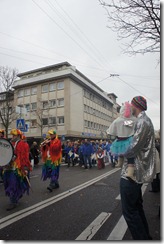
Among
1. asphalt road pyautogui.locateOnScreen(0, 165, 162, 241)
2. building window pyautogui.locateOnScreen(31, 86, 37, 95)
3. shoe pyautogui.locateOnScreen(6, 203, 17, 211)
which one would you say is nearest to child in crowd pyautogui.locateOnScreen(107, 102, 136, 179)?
asphalt road pyautogui.locateOnScreen(0, 165, 162, 241)

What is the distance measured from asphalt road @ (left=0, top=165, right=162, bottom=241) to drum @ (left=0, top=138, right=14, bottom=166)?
110cm

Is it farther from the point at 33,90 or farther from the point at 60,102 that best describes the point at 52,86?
the point at 33,90

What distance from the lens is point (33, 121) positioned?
43.9m

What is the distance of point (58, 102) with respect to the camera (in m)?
41.9

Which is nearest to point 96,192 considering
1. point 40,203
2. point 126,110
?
point 40,203

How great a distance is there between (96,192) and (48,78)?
3828 cm

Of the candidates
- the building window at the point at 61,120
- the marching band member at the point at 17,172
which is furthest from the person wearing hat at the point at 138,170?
the building window at the point at 61,120

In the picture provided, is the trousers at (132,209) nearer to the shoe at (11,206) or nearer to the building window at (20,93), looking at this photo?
the shoe at (11,206)

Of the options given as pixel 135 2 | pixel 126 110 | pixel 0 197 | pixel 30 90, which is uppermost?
pixel 30 90

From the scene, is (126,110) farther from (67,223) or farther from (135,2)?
(135,2)

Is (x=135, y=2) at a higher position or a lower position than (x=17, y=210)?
higher

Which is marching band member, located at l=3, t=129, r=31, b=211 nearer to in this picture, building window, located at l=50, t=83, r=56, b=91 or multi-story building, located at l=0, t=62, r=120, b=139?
multi-story building, located at l=0, t=62, r=120, b=139

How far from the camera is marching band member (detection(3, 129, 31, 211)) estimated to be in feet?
18.4

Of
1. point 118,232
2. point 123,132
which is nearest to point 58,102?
point 118,232
